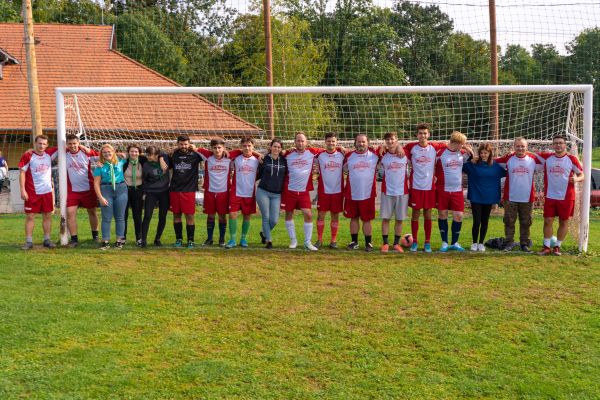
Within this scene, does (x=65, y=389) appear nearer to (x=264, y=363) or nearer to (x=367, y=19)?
(x=264, y=363)

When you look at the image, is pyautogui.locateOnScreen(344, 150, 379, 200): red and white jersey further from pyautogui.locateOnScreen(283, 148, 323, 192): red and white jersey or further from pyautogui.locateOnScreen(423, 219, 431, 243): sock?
pyautogui.locateOnScreen(423, 219, 431, 243): sock

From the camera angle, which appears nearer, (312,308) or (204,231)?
(312,308)

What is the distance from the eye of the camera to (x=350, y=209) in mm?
8406

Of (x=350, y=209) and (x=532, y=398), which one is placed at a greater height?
(x=350, y=209)

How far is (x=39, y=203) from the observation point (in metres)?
8.34

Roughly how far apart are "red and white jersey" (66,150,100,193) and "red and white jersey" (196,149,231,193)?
5.49 feet

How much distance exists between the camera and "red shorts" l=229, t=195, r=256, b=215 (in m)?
8.45

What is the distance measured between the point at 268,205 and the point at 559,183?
4026 mm

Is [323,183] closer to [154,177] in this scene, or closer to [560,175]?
[154,177]

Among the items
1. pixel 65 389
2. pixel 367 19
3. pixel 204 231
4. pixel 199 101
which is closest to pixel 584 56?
pixel 367 19

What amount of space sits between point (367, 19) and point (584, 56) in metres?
8.25

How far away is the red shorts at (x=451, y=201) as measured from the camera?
8164 millimetres

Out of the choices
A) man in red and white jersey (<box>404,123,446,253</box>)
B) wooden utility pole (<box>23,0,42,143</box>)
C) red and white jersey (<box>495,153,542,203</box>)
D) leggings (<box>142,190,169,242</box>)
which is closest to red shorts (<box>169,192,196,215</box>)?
leggings (<box>142,190,169,242</box>)

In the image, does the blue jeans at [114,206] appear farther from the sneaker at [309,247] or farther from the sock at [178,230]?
the sneaker at [309,247]
